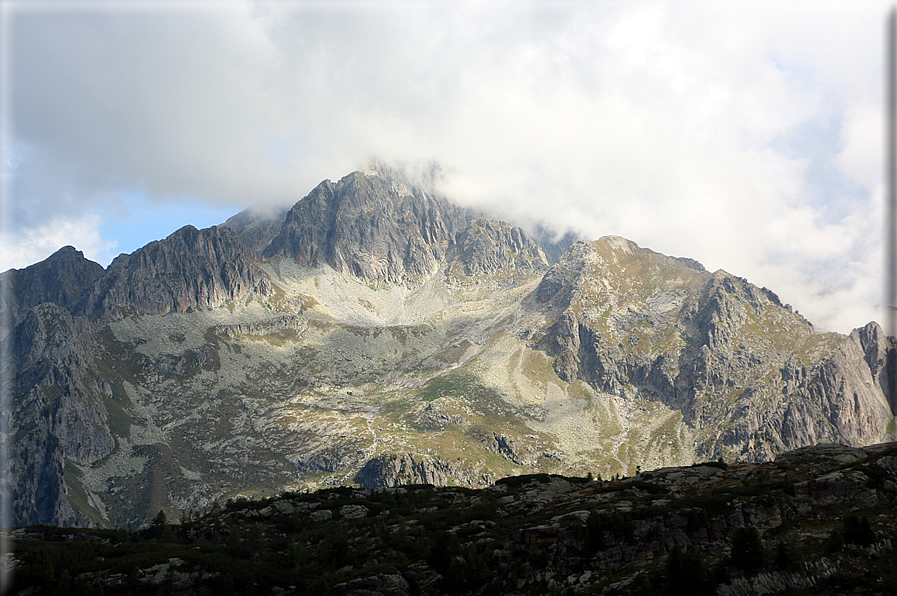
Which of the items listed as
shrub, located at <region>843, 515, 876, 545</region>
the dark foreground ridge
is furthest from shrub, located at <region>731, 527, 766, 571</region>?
shrub, located at <region>843, 515, 876, 545</region>

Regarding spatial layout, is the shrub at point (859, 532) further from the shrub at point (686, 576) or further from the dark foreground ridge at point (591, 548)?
the shrub at point (686, 576)

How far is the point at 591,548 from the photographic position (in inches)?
2328

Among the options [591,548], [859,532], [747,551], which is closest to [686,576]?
[747,551]

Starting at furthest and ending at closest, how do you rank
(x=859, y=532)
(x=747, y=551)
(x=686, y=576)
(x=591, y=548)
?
1. (x=591, y=548)
2. (x=747, y=551)
3. (x=859, y=532)
4. (x=686, y=576)

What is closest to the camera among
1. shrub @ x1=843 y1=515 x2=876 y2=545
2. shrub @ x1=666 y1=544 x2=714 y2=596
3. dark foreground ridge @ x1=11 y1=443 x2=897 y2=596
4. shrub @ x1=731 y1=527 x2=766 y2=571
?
shrub @ x1=666 y1=544 x2=714 y2=596

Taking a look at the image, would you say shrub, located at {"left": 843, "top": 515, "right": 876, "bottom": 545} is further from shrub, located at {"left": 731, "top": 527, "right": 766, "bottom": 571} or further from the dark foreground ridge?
shrub, located at {"left": 731, "top": 527, "right": 766, "bottom": 571}

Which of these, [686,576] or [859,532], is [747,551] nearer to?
[686,576]

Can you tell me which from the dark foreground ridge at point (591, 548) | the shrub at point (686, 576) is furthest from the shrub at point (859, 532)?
the shrub at point (686, 576)

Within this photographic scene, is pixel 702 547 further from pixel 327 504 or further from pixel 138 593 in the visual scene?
pixel 327 504

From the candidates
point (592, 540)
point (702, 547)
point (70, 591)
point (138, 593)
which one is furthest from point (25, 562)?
point (702, 547)

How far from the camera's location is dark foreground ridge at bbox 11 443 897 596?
149 feet

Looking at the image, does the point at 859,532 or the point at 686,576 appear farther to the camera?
the point at 859,532

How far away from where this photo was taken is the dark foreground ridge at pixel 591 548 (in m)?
45.4

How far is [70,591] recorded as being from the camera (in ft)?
206
